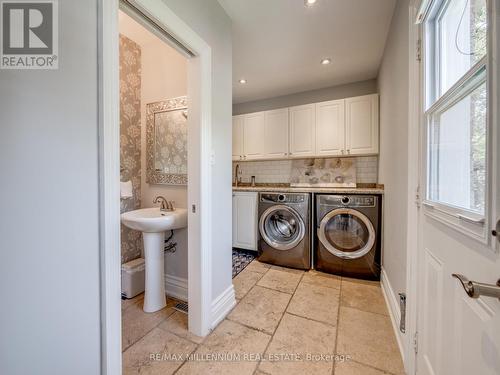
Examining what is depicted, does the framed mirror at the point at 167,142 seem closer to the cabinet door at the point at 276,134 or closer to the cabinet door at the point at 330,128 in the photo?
the cabinet door at the point at 276,134

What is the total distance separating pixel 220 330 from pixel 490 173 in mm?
1700

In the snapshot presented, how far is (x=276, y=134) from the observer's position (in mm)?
3178

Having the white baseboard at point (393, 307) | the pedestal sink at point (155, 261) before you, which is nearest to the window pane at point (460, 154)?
the white baseboard at point (393, 307)

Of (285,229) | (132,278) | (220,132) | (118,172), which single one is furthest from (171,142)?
(285,229)

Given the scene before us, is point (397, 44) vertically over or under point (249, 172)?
over

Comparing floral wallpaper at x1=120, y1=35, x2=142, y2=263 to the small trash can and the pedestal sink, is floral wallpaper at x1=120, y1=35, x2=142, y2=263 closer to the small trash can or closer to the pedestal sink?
the small trash can

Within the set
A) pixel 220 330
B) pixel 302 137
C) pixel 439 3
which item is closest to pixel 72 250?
pixel 220 330

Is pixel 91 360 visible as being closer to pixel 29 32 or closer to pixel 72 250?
pixel 72 250

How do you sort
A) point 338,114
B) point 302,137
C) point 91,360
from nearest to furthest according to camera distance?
point 91,360 → point 338,114 → point 302,137

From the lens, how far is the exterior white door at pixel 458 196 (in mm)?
533

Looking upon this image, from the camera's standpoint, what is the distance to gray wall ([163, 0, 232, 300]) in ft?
5.06

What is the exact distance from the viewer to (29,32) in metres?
0.69

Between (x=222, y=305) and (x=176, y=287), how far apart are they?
55 cm

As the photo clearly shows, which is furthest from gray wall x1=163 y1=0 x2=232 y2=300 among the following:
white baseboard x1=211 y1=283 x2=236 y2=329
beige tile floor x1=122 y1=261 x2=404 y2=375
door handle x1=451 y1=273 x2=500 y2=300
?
door handle x1=451 y1=273 x2=500 y2=300
